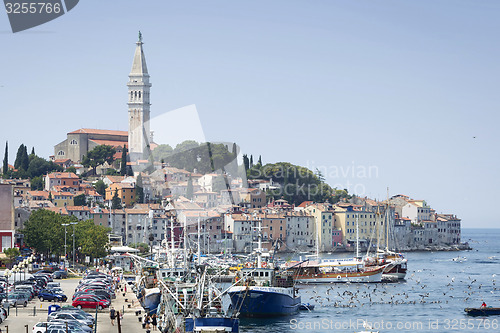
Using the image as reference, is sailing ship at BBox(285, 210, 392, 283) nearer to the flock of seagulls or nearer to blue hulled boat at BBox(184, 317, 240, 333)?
the flock of seagulls

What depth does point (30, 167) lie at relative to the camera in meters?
120

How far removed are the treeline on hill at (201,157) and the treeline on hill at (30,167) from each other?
1687 cm

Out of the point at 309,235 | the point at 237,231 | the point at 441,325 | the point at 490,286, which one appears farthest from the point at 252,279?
the point at 309,235

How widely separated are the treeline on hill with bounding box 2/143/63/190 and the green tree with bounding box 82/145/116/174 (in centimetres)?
575

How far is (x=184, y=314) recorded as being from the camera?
30.1 metres

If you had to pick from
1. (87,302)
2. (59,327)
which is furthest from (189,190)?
(59,327)

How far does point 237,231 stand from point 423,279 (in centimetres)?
4246

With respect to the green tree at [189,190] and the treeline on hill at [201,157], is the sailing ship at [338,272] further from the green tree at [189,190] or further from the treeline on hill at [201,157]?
the treeline on hill at [201,157]

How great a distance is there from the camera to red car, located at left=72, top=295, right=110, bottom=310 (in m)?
35.6

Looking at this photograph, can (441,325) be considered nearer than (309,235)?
Yes

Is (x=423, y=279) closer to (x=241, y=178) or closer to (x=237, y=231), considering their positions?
(x=237, y=231)

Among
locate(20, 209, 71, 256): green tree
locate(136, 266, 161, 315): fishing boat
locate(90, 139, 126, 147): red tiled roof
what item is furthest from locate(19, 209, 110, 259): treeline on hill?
locate(90, 139, 126, 147): red tiled roof

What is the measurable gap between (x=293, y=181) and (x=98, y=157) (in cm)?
2853

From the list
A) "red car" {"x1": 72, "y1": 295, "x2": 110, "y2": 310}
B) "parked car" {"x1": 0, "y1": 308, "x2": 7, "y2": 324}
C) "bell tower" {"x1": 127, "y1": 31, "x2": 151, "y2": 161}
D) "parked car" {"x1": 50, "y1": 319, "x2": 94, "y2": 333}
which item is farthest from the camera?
"bell tower" {"x1": 127, "y1": 31, "x2": 151, "y2": 161}
